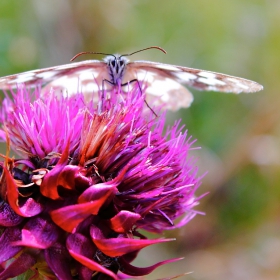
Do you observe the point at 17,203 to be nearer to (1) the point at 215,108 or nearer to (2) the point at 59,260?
(2) the point at 59,260

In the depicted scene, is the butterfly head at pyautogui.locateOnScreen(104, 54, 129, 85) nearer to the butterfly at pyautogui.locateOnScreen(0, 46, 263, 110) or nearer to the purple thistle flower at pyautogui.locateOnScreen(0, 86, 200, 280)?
the butterfly at pyautogui.locateOnScreen(0, 46, 263, 110)

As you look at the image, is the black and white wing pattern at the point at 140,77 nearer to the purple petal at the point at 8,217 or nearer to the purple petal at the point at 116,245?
the purple petal at the point at 8,217

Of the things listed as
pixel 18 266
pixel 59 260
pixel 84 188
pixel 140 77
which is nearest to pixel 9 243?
pixel 18 266

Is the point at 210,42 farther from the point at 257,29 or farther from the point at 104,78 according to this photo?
the point at 104,78

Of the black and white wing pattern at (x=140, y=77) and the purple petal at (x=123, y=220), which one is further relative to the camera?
the black and white wing pattern at (x=140, y=77)

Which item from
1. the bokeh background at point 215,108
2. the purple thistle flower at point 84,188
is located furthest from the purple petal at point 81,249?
the bokeh background at point 215,108

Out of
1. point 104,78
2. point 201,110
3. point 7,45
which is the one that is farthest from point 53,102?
point 201,110
